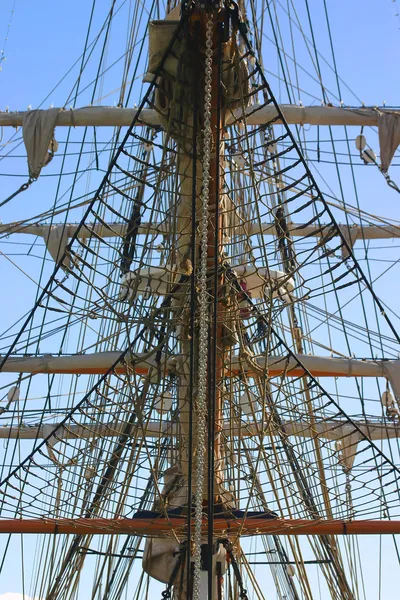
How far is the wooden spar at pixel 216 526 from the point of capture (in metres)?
5.19

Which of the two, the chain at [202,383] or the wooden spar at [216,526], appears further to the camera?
the wooden spar at [216,526]

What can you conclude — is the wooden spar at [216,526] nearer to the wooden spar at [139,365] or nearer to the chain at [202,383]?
the chain at [202,383]

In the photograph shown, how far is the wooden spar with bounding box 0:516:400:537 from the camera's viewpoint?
17.0ft

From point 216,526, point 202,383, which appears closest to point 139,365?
point 216,526

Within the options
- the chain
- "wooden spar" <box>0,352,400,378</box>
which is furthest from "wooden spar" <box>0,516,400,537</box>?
"wooden spar" <box>0,352,400,378</box>

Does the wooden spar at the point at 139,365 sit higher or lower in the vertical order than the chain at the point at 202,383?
higher

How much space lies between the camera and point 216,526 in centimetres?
536

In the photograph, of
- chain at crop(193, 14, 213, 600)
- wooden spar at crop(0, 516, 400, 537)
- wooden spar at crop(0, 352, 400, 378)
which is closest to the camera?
chain at crop(193, 14, 213, 600)

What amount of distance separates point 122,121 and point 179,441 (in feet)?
13.9

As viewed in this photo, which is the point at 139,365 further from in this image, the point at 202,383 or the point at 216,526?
the point at 202,383

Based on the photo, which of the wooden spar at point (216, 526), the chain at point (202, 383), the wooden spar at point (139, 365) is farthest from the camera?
the wooden spar at point (139, 365)

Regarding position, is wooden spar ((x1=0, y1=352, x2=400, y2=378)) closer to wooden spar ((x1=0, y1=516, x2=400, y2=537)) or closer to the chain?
wooden spar ((x1=0, y1=516, x2=400, y2=537))

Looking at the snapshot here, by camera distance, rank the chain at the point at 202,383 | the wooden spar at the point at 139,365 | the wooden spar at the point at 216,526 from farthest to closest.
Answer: the wooden spar at the point at 139,365 → the wooden spar at the point at 216,526 → the chain at the point at 202,383

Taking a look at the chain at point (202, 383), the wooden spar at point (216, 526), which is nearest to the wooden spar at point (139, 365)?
the wooden spar at point (216, 526)
